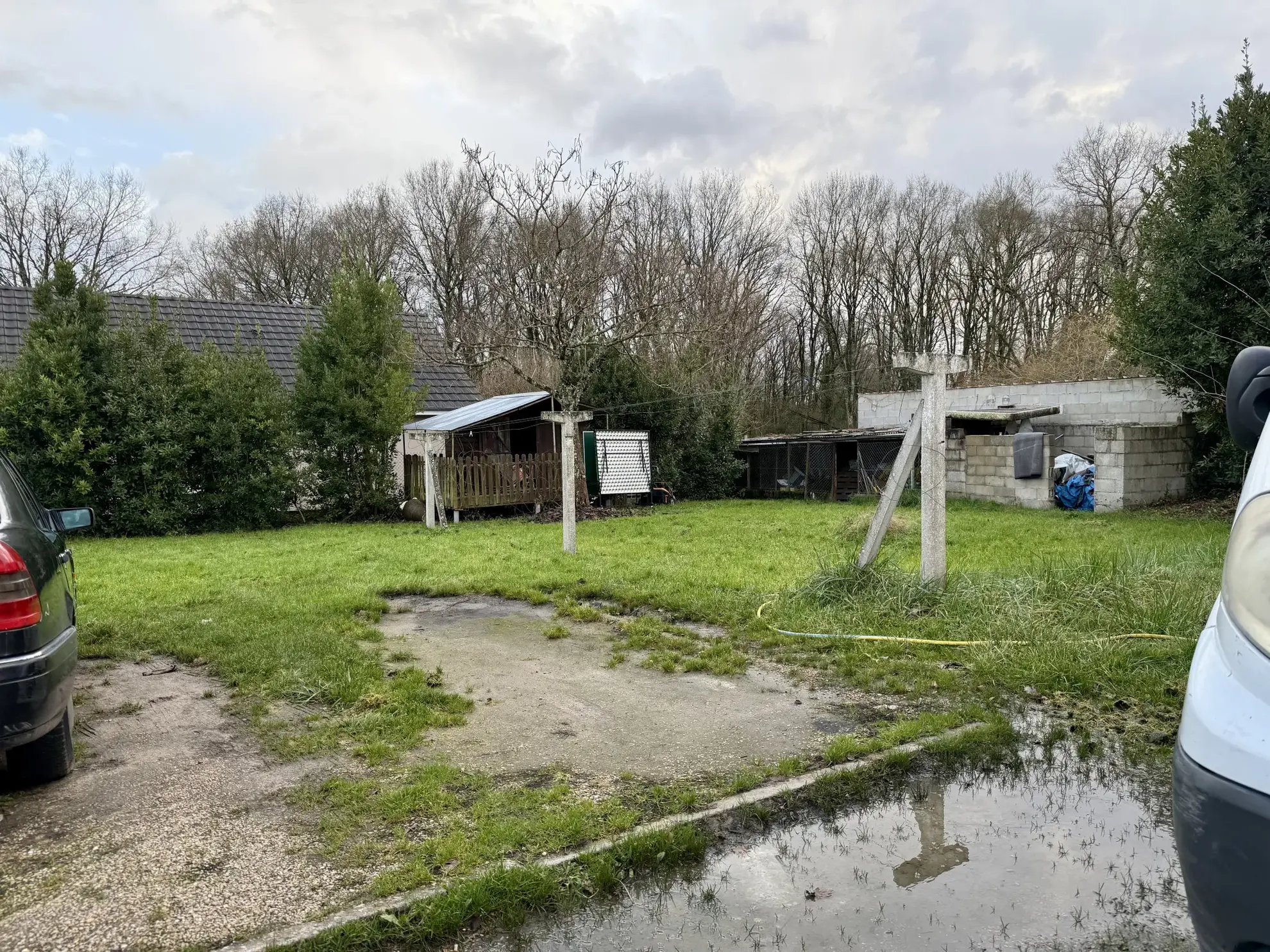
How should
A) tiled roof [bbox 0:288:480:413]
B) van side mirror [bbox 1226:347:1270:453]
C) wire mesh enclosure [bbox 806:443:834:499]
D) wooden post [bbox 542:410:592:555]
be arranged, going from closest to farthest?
1. van side mirror [bbox 1226:347:1270:453]
2. wooden post [bbox 542:410:592:555]
3. tiled roof [bbox 0:288:480:413]
4. wire mesh enclosure [bbox 806:443:834:499]

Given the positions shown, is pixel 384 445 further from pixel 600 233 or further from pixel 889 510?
pixel 889 510

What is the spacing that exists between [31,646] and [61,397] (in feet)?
38.5

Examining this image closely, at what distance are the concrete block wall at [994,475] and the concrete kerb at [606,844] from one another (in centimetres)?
1308

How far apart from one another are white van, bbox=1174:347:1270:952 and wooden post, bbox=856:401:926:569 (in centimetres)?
536

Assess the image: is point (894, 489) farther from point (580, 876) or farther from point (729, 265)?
point (729, 265)

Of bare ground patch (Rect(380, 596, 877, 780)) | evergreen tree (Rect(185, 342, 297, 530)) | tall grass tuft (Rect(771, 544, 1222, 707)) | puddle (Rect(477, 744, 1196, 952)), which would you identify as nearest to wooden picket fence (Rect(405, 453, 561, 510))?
evergreen tree (Rect(185, 342, 297, 530))

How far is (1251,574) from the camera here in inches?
63.9

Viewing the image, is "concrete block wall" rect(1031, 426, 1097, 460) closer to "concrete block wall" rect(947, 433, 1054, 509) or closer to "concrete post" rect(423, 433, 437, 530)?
"concrete block wall" rect(947, 433, 1054, 509)

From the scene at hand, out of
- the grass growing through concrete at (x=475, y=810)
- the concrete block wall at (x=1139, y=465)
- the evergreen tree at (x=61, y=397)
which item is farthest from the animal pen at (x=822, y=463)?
the grass growing through concrete at (x=475, y=810)

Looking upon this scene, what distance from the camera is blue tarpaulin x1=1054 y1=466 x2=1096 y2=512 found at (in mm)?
15828

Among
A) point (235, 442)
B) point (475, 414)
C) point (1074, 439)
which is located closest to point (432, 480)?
point (475, 414)

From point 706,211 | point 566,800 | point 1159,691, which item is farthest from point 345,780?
point 706,211

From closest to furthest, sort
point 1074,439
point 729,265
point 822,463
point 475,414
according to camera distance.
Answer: point 475,414, point 1074,439, point 822,463, point 729,265

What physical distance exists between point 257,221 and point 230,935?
125ft
